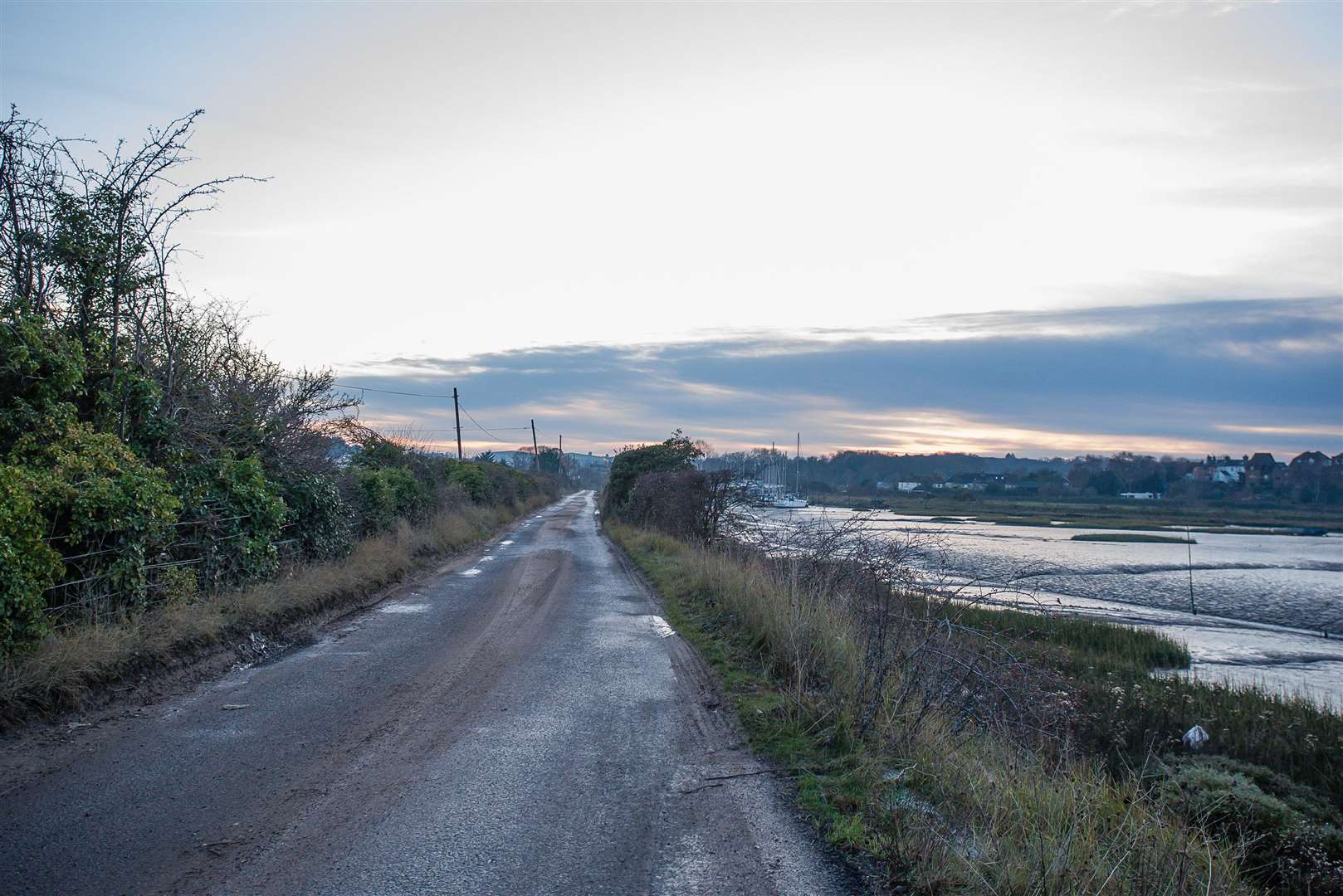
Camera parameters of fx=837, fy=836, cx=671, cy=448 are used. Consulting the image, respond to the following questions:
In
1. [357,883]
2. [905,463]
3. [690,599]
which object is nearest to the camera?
[357,883]

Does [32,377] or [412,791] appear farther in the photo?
[32,377]

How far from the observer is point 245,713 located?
6.94 m

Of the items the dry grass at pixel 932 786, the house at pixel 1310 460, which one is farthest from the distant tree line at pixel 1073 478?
the dry grass at pixel 932 786

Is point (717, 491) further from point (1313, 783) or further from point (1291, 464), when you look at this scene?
point (1291, 464)

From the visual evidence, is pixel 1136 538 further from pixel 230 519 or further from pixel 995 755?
pixel 230 519

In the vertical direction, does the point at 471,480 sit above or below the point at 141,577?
above

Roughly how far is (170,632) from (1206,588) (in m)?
31.8

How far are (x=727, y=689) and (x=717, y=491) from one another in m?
11.8

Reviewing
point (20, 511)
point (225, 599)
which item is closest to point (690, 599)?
point (225, 599)

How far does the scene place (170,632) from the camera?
27.8 feet

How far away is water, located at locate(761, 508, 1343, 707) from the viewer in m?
16.0

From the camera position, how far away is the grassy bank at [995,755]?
4176 millimetres

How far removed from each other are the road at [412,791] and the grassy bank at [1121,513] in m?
45.4

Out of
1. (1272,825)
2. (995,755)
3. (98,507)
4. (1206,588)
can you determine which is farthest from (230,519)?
(1206,588)
